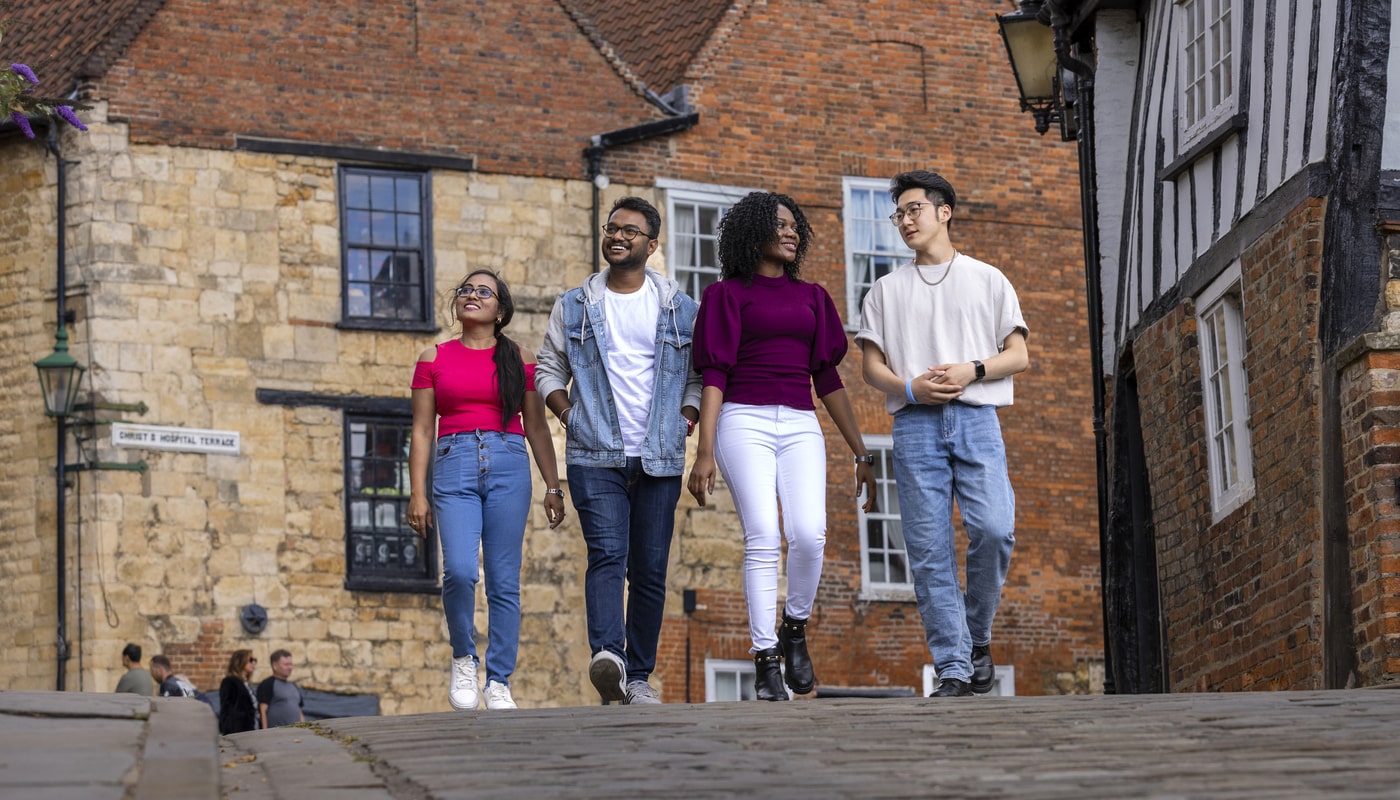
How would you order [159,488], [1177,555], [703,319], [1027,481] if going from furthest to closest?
[1027,481]
[159,488]
[1177,555]
[703,319]

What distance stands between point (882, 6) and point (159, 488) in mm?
10217

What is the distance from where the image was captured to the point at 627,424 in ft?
34.7

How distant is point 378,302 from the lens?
25.3 metres

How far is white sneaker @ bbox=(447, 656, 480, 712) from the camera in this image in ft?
35.1

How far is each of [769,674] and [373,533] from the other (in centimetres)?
1504

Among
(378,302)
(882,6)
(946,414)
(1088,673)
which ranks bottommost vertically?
(1088,673)

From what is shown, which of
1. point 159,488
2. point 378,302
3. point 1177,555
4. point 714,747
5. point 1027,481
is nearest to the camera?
point 714,747

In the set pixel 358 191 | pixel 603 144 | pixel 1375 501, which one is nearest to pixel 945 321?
pixel 1375 501

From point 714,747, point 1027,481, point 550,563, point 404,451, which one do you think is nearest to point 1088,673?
point 1027,481

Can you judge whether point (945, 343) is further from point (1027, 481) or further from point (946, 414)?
point (1027, 481)

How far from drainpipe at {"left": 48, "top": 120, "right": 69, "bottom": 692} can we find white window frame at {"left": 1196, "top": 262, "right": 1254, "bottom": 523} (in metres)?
12.4

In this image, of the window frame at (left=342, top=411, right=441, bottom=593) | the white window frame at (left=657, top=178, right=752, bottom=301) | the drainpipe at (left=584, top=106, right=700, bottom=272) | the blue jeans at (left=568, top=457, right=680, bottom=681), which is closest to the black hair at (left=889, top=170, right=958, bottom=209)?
the blue jeans at (left=568, top=457, right=680, bottom=681)

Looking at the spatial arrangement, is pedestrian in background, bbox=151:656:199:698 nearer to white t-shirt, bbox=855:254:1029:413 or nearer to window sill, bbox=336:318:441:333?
window sill, bbox=336:318:441:333

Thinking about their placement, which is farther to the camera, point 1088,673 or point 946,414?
point 1088,673
